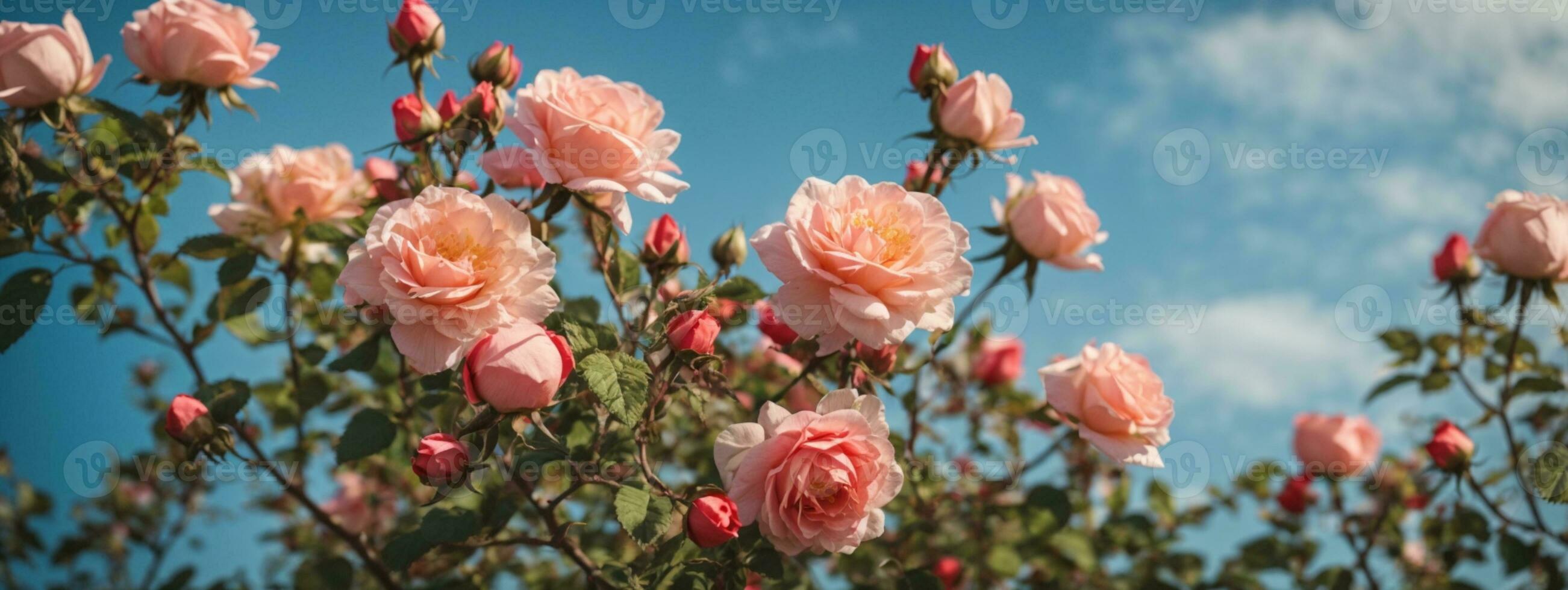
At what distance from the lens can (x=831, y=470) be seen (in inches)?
61.8

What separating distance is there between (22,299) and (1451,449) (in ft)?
11.8

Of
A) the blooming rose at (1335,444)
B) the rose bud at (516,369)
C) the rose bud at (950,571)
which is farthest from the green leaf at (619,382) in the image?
the blooming rose at (1335,444)

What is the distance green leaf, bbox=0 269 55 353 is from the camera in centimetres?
207

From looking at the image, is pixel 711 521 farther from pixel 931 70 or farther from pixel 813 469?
pixel 931 70

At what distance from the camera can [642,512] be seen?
5.19ft

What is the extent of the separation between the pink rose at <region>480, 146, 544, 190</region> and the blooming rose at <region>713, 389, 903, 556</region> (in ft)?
2.35

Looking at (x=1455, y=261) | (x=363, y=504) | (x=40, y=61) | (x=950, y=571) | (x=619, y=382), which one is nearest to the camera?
(x=619, y=382)

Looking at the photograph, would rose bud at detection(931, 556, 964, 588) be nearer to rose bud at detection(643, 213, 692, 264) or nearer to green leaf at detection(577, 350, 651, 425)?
rose bud at detection(643, 213, 692, 264)

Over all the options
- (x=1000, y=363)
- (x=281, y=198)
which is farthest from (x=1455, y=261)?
(x=281, y=198)

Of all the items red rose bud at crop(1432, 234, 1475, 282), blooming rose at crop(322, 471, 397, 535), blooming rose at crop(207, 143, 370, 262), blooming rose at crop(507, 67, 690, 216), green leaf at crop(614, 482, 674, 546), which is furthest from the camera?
blooming rose at crop(322, 471, 397, 535)

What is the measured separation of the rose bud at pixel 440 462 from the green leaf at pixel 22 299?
4.01ft

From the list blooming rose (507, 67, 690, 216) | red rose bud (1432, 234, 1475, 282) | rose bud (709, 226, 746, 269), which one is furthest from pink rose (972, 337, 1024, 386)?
blooming rose (507, 67, 690, 216)

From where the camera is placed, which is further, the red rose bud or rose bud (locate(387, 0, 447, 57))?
the red rose bud

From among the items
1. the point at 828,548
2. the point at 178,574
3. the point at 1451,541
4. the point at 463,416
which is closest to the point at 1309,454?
the point at 1451,541
